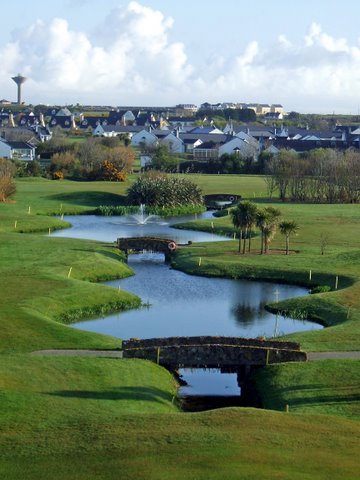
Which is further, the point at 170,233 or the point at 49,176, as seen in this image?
the point at 49,176

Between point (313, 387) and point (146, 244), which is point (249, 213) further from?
point (313, 387)

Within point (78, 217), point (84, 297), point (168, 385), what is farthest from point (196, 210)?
point (168, 385)

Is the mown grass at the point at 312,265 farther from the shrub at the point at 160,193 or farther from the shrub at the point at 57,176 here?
the shrub at the point at 57,176

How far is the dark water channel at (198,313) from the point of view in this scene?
4322 cm

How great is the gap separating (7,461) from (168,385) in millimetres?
11673

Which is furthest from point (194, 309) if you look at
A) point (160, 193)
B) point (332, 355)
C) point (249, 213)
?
point (160, 193)

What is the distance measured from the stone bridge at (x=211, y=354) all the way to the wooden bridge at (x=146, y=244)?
3248cm

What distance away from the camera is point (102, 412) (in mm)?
34094

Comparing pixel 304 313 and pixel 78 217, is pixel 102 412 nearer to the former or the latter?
pixel 304 313

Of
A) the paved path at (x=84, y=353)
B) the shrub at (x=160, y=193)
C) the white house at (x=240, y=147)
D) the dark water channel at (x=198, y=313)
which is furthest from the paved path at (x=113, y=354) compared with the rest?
the white house at (x=240, y=147)

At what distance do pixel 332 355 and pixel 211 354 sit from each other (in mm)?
5095

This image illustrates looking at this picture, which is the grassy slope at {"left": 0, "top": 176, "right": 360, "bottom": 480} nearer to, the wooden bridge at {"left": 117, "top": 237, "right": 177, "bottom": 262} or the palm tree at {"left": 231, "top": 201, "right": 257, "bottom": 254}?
the palm tree at {"left": 231, "top": 201, "right": 257, "bottom": 254}

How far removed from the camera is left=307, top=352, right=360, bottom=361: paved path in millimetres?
42344

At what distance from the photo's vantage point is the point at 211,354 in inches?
1655
